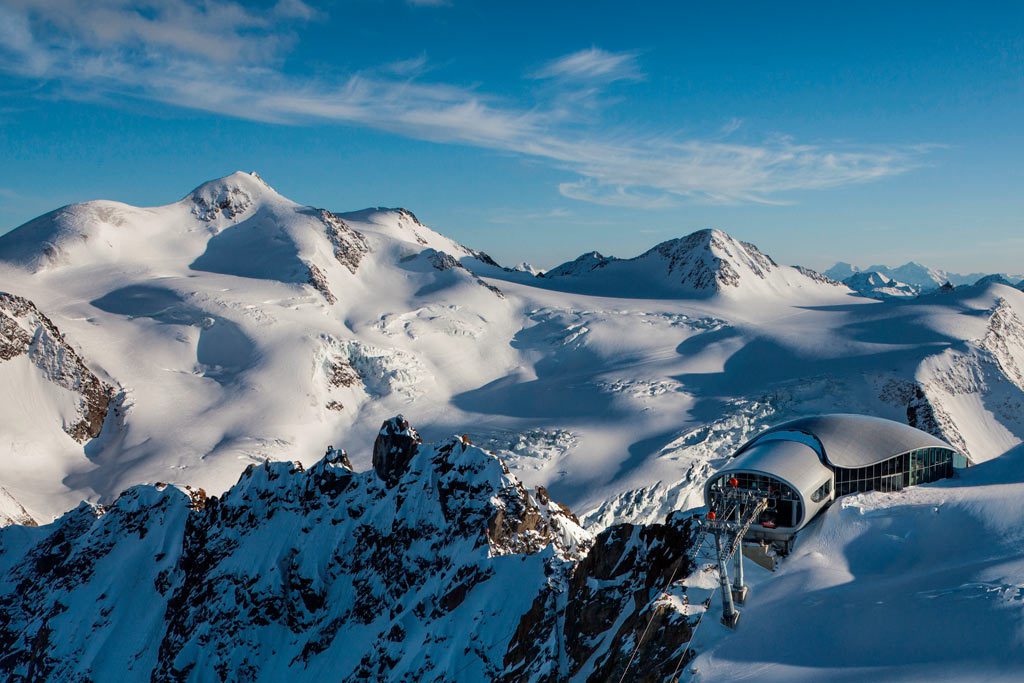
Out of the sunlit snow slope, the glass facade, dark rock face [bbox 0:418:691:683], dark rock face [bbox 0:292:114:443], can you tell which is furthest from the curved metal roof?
dark rock face [bbox 0:292:114:443]

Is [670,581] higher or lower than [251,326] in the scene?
lower

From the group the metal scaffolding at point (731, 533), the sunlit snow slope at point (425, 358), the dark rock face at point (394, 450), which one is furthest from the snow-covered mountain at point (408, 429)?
the metal scaffolding at point (731, 533)

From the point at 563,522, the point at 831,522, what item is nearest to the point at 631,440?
the point at 563,522

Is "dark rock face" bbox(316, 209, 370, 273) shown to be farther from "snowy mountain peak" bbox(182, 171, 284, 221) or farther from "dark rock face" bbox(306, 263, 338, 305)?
"snowy mountain peak" bbox(182, 171, 284, 221)

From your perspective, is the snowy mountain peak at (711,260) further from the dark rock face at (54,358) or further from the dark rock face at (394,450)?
the dark rock face at (54,358)

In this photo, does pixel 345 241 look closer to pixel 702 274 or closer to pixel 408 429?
pixel 702 274

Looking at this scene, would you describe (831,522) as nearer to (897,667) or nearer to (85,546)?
(897,667)

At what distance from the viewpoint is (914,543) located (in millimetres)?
33156

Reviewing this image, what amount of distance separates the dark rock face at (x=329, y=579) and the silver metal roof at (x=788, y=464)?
8.82 metres

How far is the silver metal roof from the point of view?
3950cm

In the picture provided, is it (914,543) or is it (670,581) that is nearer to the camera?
(670,581)

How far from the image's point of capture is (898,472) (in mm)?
45344

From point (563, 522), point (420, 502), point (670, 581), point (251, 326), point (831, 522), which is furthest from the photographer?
point (251, 326)

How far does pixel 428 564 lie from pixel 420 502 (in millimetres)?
4781
